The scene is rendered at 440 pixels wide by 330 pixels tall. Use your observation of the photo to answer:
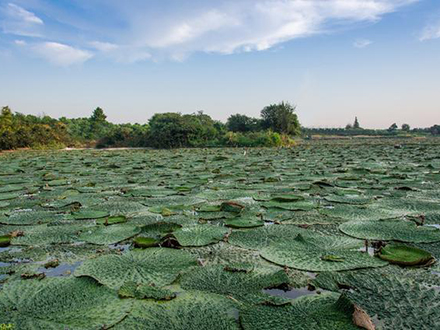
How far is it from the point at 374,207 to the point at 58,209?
2.69 m

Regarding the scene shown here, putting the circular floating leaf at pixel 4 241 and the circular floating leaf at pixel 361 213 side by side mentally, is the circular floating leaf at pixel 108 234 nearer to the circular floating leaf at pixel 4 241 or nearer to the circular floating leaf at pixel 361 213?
the circular floating leaf at pixel 4 241

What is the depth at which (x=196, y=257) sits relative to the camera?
1735 millimetres

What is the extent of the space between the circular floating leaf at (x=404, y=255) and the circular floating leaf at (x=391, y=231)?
21 cm

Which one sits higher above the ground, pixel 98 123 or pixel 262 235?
pixel 98 123

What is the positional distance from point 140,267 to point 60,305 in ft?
1.32

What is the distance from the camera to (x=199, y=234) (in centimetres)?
204

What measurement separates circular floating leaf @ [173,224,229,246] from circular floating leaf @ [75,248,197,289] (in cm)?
17

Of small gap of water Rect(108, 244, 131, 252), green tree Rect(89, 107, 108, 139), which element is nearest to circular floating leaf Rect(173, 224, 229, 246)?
small gap of water Rect(108, 244, 131, 252)

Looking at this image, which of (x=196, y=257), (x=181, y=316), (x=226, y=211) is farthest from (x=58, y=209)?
(x=181, y=316)

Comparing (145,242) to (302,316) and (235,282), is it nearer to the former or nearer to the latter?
(235,282)

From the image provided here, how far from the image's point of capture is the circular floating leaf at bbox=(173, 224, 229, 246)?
75.2 inches

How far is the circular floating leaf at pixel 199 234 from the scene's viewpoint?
1911 millimetres

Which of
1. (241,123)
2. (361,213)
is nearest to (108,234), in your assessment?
(361,213)

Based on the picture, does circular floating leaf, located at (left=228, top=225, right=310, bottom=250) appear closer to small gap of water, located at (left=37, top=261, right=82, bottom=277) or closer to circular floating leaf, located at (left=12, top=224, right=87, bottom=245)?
small gap of water, located at (left=37, top=261, right=82, bottom=277)
